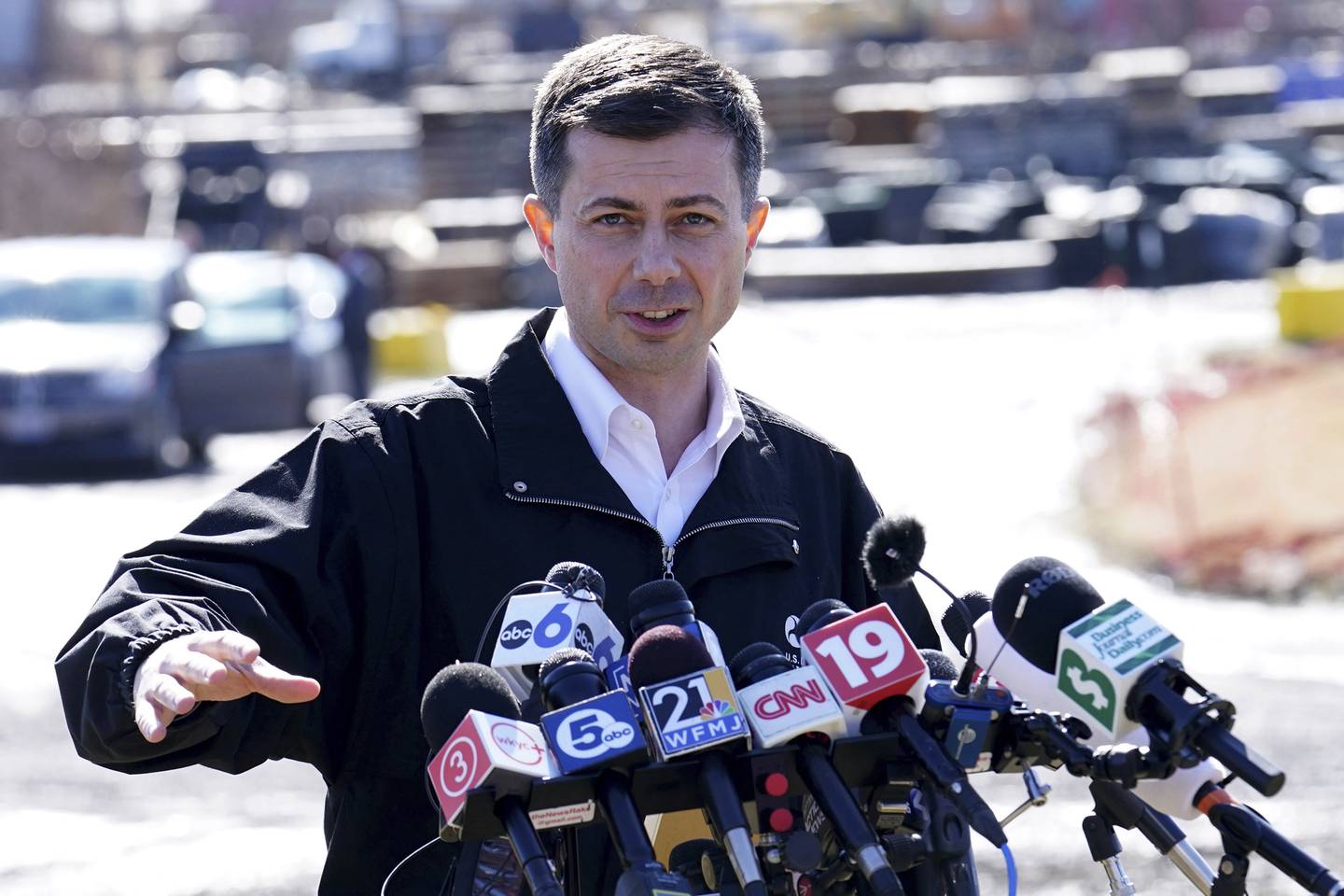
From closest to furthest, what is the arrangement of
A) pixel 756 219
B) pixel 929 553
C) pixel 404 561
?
pixel 404 561, pixel 756 219, pixel 929 553

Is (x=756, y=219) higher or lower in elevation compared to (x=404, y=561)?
higher

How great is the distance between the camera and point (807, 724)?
2.60 m

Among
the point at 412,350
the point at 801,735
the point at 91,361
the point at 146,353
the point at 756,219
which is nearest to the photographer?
the point at 801,735

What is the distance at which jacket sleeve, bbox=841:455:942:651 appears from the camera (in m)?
3.50

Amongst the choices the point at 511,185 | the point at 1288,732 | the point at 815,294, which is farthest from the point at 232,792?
the point at 511,185

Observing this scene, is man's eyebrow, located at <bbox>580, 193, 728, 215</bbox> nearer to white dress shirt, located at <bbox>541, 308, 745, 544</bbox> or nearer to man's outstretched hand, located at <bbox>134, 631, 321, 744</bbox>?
white dress shirt, located at <bbox>541, 308, 745, 544</bbox>

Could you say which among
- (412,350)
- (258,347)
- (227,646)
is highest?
(227,646)

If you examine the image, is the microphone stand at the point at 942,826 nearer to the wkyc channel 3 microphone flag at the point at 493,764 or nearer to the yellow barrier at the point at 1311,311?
the wkyc channel 3 microphone flag at the point at 493,764

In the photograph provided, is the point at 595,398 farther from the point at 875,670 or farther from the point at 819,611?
the point at 875,670

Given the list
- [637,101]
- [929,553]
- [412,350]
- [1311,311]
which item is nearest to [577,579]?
[637,101]

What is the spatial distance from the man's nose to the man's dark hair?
144 millimetres

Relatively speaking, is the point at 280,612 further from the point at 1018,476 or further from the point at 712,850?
the point at 1018,476

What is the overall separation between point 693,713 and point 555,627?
28cm

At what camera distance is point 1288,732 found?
9305 millimetres
